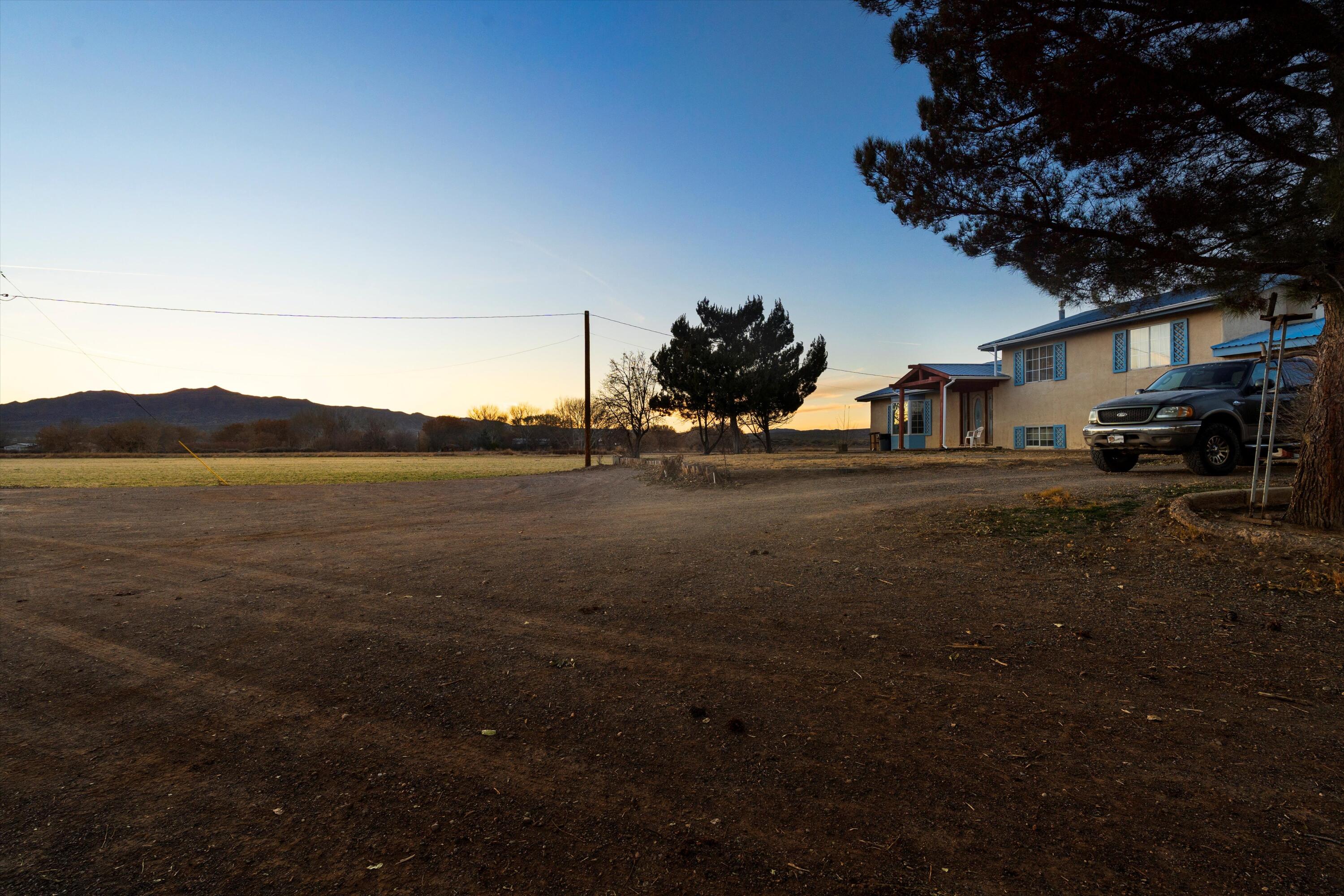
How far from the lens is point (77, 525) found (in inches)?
384

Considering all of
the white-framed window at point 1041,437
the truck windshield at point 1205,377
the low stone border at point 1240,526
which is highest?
the truck windshield at point 1205,377

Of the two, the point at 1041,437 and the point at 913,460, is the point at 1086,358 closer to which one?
the point at 1041,437

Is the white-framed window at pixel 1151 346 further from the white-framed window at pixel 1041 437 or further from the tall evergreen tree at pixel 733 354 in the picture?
the tall evergreen tree at pixel 733 354

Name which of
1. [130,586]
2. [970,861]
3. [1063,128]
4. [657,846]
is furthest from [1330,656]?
[130,586]

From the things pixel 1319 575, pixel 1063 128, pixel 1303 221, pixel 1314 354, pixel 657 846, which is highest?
pixel 1063 128

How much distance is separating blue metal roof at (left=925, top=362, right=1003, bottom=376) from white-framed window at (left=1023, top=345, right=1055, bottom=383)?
1029 mm

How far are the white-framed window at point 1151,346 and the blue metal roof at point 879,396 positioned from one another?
13.0 m

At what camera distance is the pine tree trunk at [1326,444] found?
5.23 metres

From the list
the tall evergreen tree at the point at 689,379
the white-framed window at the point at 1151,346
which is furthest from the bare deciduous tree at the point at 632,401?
the white-framed window at the point at 1151,346

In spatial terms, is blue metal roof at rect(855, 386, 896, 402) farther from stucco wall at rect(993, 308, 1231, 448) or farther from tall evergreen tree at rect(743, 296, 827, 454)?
stucco wall at rect(993, 308, 1231, 448)

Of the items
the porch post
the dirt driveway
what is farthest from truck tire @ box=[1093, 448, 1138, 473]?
the porch post

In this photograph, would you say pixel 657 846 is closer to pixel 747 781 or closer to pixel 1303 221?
pixel 747 781

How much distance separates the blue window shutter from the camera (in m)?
16.8

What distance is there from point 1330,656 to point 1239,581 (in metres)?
1.29
